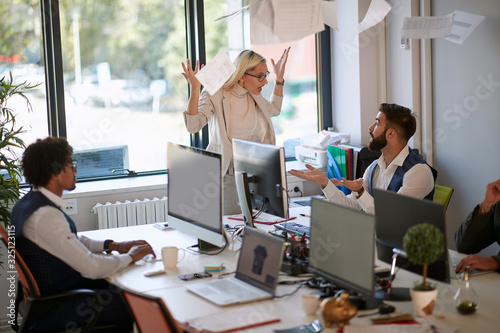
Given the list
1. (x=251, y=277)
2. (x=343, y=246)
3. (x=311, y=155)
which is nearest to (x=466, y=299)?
(x=343, y=246)

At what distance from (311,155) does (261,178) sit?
185 centimetres

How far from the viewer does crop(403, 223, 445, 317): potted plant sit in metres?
2.04

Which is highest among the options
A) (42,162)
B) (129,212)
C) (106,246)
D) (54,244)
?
(42,162)

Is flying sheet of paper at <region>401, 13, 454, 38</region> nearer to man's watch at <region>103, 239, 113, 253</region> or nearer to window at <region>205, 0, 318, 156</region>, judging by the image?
window at <region>205, 0, 318, 156</region>

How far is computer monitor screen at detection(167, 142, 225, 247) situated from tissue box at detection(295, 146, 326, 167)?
6.27 ft

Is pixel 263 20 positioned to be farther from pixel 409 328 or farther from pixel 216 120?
pixel 409 328

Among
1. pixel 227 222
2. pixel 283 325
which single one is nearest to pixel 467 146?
pixel 227 222

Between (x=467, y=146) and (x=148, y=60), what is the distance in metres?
2.37

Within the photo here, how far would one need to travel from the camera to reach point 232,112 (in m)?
3.86

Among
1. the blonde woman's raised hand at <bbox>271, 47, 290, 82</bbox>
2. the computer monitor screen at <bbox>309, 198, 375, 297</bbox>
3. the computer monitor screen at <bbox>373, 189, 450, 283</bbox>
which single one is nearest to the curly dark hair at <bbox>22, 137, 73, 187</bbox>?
the computer monitor screen at <bbox>309, 198, 375, 297</bbox>

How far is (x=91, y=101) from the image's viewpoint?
14.9ft

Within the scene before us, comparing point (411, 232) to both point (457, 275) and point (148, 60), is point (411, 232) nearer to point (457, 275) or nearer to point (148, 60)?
point (457, 275)

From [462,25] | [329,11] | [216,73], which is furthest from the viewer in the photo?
[462,25]

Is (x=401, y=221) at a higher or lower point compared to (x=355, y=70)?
lower
